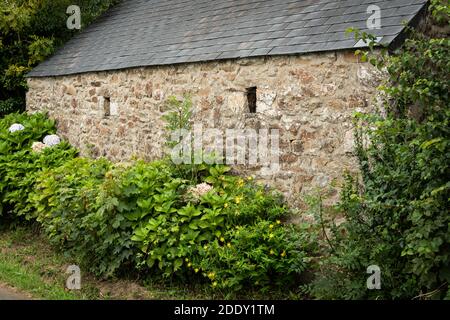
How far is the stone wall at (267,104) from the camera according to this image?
646 centimetres

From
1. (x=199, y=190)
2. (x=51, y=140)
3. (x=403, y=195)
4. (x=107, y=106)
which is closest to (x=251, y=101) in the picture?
(x=199, y=190)

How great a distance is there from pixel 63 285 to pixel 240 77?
3.67 m

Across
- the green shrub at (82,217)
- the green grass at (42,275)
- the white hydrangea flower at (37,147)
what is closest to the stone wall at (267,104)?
the white hydrangea flower at (37,147)

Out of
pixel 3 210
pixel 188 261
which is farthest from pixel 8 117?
pixel 188 261

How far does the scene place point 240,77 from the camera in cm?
764

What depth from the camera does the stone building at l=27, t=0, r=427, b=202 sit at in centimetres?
649

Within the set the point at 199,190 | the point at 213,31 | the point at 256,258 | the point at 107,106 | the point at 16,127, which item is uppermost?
the point at 213,31

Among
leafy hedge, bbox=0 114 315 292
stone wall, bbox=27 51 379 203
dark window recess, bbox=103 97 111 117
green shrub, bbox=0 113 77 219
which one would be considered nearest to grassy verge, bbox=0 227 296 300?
leafy hedge, bbox=0 114 315 292

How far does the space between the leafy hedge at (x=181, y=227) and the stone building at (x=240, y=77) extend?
633mm

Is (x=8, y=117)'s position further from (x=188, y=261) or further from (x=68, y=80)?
(x=188, y=261)

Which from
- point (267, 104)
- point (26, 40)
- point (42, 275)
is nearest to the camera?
point (267, 104)

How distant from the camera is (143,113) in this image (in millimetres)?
9562

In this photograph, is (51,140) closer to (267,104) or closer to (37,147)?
(37,147)

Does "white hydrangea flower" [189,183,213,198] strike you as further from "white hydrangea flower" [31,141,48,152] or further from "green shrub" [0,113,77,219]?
"white hydrangea flower" [31,141,48,152]
